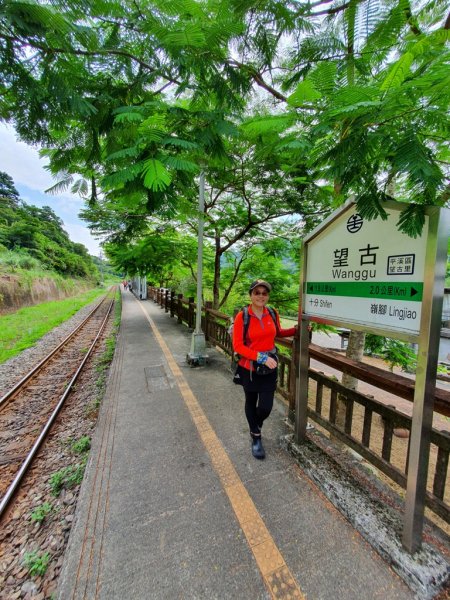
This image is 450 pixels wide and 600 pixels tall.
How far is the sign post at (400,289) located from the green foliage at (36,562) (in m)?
2.56

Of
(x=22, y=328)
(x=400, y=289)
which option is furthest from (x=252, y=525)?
(x=22, y=328)

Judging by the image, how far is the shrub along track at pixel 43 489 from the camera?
185 centimetres

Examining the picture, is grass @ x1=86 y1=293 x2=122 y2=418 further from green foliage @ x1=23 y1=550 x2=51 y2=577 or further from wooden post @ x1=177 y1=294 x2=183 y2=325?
wooden post @ x1=177 y1=294 x2=183 y2=325

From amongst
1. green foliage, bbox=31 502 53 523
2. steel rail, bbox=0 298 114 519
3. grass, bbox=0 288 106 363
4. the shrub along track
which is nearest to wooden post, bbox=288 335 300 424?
the shrub along track

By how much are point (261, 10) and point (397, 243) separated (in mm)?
2106

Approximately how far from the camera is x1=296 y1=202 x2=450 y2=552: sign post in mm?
1440

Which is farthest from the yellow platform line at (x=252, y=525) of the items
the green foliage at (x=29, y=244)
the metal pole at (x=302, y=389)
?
the green foliage at (x=29, y=244)

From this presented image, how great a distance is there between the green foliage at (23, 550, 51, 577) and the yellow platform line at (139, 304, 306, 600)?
→ 1.43m

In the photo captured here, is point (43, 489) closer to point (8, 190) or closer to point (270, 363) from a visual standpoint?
point (270, 363)

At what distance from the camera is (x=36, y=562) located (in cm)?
191

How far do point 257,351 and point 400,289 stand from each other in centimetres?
134

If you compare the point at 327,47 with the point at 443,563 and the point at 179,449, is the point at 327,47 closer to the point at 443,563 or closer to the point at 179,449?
the point at 443,563

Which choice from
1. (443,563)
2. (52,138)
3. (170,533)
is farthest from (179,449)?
(52,138)

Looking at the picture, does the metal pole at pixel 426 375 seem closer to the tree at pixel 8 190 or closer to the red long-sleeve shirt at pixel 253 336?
the red long-sleeve shirt at pixel 253 336
